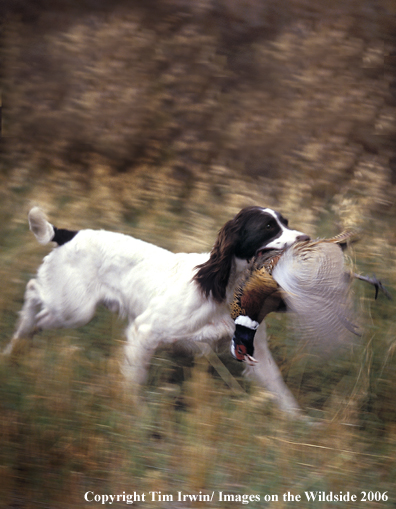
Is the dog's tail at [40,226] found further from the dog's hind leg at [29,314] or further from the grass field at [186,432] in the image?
the grass field at [186,432]

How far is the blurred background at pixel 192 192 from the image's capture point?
208 cm

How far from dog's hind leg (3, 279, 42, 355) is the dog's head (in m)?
0.97

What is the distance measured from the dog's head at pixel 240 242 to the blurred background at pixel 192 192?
1.30ft

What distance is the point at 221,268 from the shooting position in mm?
2314

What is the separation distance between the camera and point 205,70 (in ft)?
15.4

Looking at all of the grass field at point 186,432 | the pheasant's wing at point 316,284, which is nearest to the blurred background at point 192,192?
the grass field at point 186,432

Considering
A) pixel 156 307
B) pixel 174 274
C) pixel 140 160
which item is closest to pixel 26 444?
pixel 156 307

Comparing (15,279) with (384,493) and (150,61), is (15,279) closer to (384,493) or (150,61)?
(384,493)

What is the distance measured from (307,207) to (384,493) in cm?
204

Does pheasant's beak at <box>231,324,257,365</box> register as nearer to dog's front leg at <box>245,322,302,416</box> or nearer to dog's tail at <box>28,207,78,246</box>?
dog's front leg at <box>245,322,302,416</box>

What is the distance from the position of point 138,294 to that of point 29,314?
2.16 ft

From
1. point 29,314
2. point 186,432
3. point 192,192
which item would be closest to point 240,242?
point 186,432

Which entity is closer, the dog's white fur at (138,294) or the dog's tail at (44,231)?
the dog's white fur at (138,294)

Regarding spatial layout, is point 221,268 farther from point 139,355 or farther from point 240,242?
point 139,355
